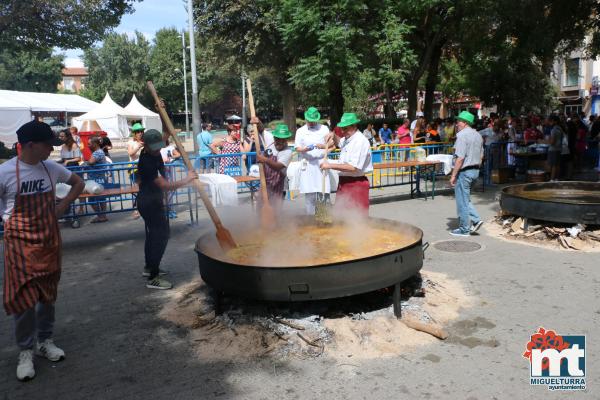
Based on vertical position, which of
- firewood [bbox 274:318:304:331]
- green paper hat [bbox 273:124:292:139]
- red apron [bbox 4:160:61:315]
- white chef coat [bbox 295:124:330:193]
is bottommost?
firewood [bbox 274:318:304:331]

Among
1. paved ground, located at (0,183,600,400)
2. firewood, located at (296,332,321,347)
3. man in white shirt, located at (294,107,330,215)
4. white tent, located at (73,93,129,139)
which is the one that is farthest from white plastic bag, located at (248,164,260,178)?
white tent, located at (73,93,129,139)

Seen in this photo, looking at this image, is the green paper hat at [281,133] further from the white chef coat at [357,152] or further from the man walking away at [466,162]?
the man walking away at [466,162]

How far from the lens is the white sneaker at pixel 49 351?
399 cm

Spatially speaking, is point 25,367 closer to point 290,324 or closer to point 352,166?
point 290,324

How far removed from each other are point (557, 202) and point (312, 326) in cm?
478

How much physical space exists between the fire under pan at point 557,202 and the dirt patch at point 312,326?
9.76 ft

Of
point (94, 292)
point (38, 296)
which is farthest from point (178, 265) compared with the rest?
point (38, 296)

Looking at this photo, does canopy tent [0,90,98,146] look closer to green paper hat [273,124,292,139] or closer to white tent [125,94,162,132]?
white tent [125,94,162,132]

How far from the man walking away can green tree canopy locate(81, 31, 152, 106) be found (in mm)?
59339

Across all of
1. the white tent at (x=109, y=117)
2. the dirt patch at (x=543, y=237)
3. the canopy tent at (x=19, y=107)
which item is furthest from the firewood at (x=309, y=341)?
the white tent at (x=109, y=117)

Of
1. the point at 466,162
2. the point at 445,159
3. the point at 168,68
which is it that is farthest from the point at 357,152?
the point at 168,68

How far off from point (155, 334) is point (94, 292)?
165cm

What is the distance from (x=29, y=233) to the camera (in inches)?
143

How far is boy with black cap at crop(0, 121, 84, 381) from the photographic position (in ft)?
11.8
